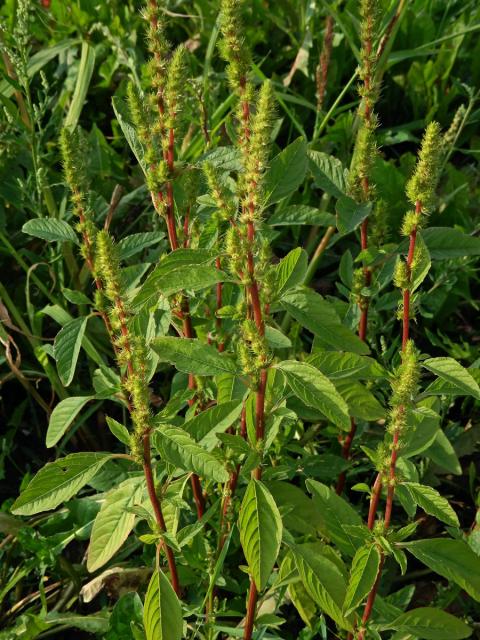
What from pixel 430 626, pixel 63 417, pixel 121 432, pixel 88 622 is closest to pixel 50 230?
pixel 63 417

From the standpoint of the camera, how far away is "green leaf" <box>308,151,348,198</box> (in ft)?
5.97

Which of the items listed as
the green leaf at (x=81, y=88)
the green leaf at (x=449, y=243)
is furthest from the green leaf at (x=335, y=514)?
the green leaf at (x=81, y=88)

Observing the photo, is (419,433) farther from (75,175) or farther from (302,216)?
(75,175)

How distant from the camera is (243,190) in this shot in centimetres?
136

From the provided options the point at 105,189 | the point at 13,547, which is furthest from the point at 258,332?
the point at 105,189

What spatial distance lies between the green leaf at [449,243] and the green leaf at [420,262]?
24 cm

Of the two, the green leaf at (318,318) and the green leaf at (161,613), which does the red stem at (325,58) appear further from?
the green leaf at (161,613)

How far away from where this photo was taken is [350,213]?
171cm

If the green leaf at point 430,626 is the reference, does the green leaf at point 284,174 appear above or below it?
above

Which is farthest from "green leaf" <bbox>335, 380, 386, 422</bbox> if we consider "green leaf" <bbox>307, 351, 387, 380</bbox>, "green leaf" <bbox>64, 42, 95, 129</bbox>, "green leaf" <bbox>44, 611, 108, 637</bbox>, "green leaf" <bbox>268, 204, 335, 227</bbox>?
"green leaf" <bbox>64, 42, 95, 129</bbox>

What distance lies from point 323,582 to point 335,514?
132mm

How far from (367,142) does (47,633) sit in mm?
1397

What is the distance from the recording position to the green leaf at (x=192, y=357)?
1.42 m

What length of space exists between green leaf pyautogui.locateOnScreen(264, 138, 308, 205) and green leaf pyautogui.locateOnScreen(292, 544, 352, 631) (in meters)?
0.67
